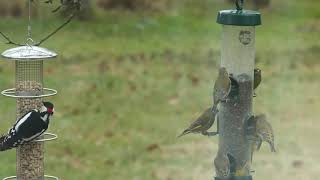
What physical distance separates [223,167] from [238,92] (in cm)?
33

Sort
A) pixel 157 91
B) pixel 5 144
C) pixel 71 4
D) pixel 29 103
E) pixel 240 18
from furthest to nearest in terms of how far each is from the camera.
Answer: pixel 157 91 < pixel 29 103 < pixel 5 144 < pixel 71 4 < pixel 240 18

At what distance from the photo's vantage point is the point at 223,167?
350 cm

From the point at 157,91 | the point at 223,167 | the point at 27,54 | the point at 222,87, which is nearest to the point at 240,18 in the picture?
the point at 222,87

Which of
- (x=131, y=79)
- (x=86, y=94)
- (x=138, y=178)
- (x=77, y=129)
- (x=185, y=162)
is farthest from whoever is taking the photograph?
(x=131, y=79)

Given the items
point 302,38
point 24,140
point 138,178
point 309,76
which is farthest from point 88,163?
point 302,38

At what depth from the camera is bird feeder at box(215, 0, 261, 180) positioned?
360 centimetres

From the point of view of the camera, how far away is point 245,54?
11.8 ft

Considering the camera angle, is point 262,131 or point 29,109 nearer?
point 262,131

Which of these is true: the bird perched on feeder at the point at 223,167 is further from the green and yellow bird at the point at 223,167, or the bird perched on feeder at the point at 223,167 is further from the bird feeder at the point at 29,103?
the bird feeder at the point at 29,103

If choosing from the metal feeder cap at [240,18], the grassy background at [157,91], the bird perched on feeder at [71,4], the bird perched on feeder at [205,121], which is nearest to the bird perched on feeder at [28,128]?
the bird perched on feeder at [71,4]

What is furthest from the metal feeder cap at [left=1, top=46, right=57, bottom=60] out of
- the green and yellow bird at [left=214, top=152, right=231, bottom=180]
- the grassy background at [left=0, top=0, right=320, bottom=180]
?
the grassy background at [left=0, top=0, right=320, bottom=180]

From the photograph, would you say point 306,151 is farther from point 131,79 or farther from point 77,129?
point 131,79

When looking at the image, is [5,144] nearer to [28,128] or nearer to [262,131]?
[28,128]

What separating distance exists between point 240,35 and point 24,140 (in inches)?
40.1
